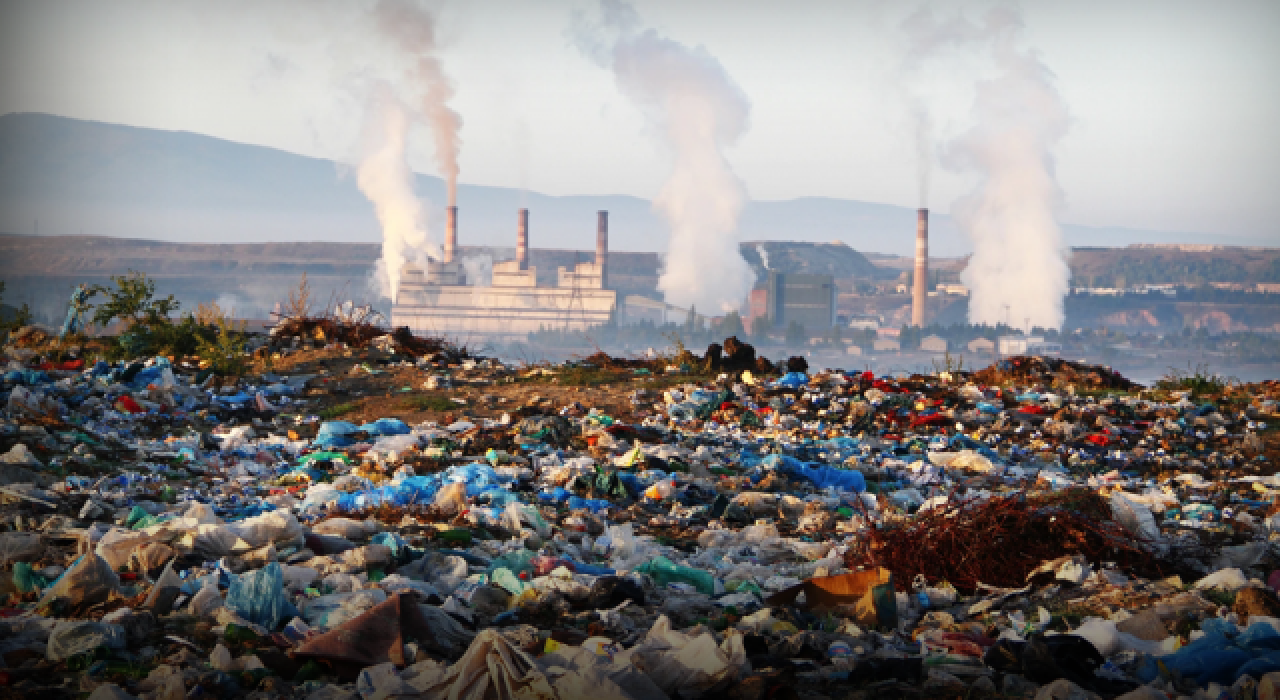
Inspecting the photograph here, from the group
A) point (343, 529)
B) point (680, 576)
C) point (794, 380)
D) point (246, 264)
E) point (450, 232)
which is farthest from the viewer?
point (246, 264)

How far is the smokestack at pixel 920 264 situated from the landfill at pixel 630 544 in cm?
6594

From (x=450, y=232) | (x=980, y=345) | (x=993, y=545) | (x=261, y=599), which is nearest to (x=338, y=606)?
(x=261, y=599)

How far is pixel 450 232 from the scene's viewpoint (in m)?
72.4

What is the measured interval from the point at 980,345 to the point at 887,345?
1152 centimetres

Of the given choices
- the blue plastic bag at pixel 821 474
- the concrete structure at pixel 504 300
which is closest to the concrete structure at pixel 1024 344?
the concrete structure at pixel 504 300

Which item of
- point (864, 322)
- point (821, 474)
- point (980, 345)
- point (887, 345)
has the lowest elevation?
point (887, 345)

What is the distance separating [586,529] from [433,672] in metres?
2.39

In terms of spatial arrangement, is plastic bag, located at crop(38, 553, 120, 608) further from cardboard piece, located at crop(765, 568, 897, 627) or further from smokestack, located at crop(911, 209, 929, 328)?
smokestack, located at crop(911, 209, 929, 328)

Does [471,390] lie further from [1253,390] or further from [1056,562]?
[1253,390]

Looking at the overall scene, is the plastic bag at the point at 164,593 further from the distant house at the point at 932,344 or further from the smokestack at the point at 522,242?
the distant house at the point at 932,344

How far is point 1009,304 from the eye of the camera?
259 ft

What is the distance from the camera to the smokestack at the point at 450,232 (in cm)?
7100

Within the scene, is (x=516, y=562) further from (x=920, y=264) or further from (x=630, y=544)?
(x=920, y=264)

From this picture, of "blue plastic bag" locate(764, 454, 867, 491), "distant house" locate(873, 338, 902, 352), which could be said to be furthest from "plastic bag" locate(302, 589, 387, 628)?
"distant house" locate(873, 338, 902, 352)
